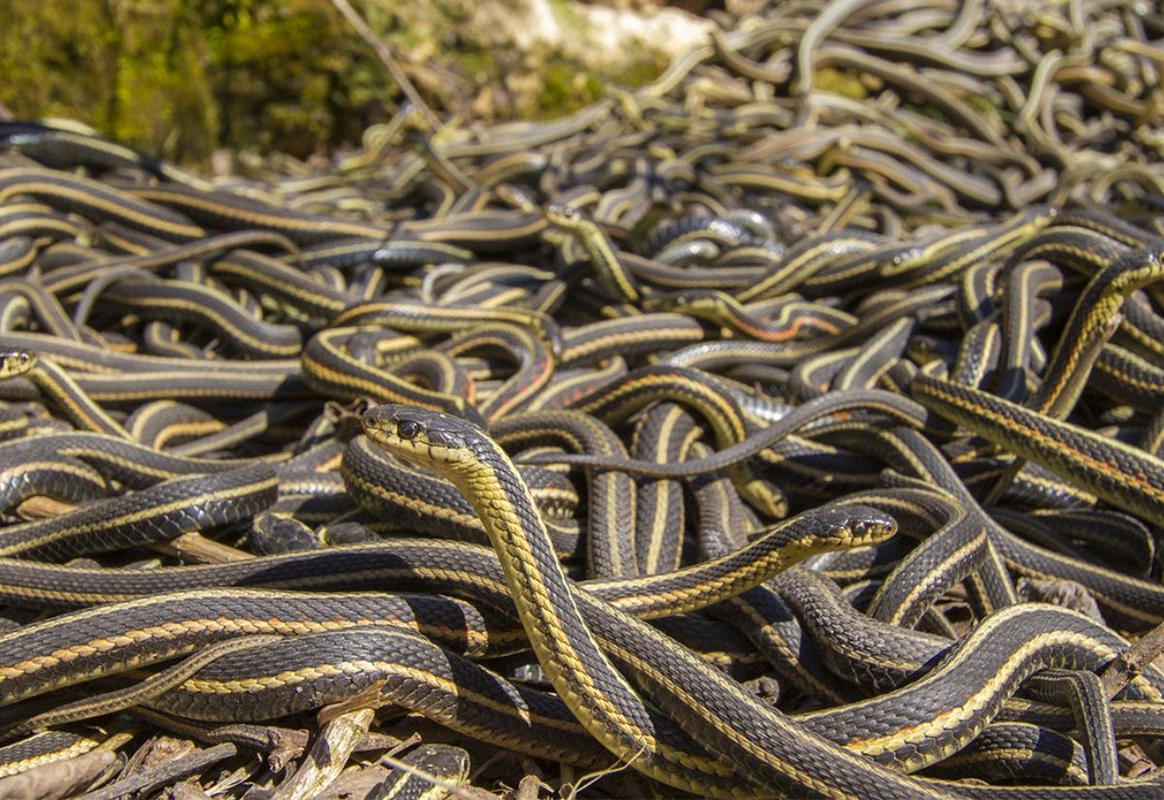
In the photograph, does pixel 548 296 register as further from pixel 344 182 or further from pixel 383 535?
pixel 344 182

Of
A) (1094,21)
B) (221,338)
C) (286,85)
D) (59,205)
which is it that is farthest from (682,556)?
(1094,21)

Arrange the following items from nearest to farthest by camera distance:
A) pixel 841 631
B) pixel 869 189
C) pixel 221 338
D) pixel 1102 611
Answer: pixel 841 631
pixel 1102 611
pixel 221 338
pixel 869 189

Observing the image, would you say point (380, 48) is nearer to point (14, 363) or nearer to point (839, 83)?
point (14, 363)

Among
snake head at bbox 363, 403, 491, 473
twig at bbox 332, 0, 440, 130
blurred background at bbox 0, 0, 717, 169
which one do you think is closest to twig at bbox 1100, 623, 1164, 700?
snake head at bbox 363, 403, 491, 473

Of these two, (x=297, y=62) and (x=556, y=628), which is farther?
(x=297, y=62)

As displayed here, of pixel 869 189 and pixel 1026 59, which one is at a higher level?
pixel 1026 59

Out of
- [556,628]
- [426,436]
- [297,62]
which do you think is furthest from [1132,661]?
[297,62]
